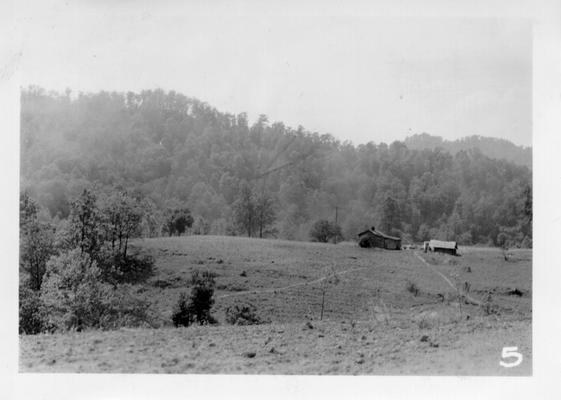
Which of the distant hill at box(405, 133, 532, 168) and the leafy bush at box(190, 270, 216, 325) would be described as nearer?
the distant hill at box(405, 133, 532, 168)

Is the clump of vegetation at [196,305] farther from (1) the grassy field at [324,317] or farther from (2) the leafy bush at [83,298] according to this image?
(2) the leafy bush at [83,298]

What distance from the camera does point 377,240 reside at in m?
6.53

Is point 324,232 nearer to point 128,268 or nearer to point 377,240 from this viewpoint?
point 377,240

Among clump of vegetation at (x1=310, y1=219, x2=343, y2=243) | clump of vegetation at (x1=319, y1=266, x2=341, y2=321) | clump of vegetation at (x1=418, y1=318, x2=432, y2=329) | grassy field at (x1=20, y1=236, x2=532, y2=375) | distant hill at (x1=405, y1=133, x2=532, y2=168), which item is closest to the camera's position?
grassy field at (x1=20, y1=236, x2=532, y2=375)

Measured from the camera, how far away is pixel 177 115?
257 inches

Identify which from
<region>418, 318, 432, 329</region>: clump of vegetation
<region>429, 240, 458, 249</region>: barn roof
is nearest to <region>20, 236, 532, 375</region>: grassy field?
<region>418, 318, 432, 329</region>: clump of vegetation

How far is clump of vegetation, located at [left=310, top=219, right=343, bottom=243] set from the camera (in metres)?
6.48

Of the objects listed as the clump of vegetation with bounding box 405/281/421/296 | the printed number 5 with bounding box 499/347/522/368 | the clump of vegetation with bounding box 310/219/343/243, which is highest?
the clump of vegetation with bounding box 310/219/343/243

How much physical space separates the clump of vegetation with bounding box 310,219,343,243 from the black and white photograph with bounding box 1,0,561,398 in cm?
2

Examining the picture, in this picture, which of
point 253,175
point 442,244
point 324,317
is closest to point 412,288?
point 442,244

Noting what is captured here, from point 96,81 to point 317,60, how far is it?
2.35m

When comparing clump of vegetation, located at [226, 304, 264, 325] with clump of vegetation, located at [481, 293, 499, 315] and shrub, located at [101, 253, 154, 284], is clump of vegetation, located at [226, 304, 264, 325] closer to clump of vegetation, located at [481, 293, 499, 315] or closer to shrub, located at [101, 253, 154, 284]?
shrub, located at [101, 253, 154, 284]
